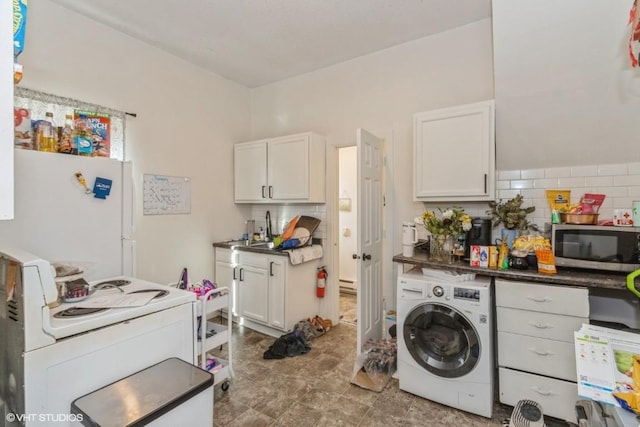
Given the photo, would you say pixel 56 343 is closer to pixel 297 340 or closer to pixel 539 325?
pixel 297 340

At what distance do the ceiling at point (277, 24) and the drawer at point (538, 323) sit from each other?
232 cm

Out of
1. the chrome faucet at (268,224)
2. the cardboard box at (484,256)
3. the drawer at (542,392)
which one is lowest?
the drawer at (542,392)

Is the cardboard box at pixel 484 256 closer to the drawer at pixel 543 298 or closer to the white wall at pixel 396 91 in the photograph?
the drawer at pixel 543 298

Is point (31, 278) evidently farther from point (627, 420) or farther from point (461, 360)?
point (461, 360)

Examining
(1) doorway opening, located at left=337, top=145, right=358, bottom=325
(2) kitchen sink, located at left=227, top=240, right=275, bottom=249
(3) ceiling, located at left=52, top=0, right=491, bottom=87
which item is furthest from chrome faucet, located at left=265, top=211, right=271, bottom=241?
(3) ceiling, located at left=52, top=0, right=491, bottom=87

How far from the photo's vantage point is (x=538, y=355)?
1896mm

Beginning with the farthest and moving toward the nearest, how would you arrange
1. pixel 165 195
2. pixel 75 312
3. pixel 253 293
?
pixel 253 293, pixel 165 195, pixel 75 312

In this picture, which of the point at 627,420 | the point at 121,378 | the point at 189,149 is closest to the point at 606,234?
the point at 627,420

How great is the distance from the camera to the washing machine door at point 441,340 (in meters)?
1.98

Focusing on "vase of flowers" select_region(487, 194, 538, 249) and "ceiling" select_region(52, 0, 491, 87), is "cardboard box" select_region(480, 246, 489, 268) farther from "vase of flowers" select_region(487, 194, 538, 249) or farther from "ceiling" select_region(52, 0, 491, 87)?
"ceiling" select_region(52, 0, 491, 87)

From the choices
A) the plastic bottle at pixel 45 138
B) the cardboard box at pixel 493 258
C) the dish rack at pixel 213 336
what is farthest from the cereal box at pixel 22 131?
the cardboard box at pixel 493 258

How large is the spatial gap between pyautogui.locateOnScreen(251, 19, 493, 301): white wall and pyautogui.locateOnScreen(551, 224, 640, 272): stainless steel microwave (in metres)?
0.94

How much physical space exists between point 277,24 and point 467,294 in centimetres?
263

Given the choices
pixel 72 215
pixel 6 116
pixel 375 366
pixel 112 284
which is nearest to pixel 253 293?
pixel 375 366
